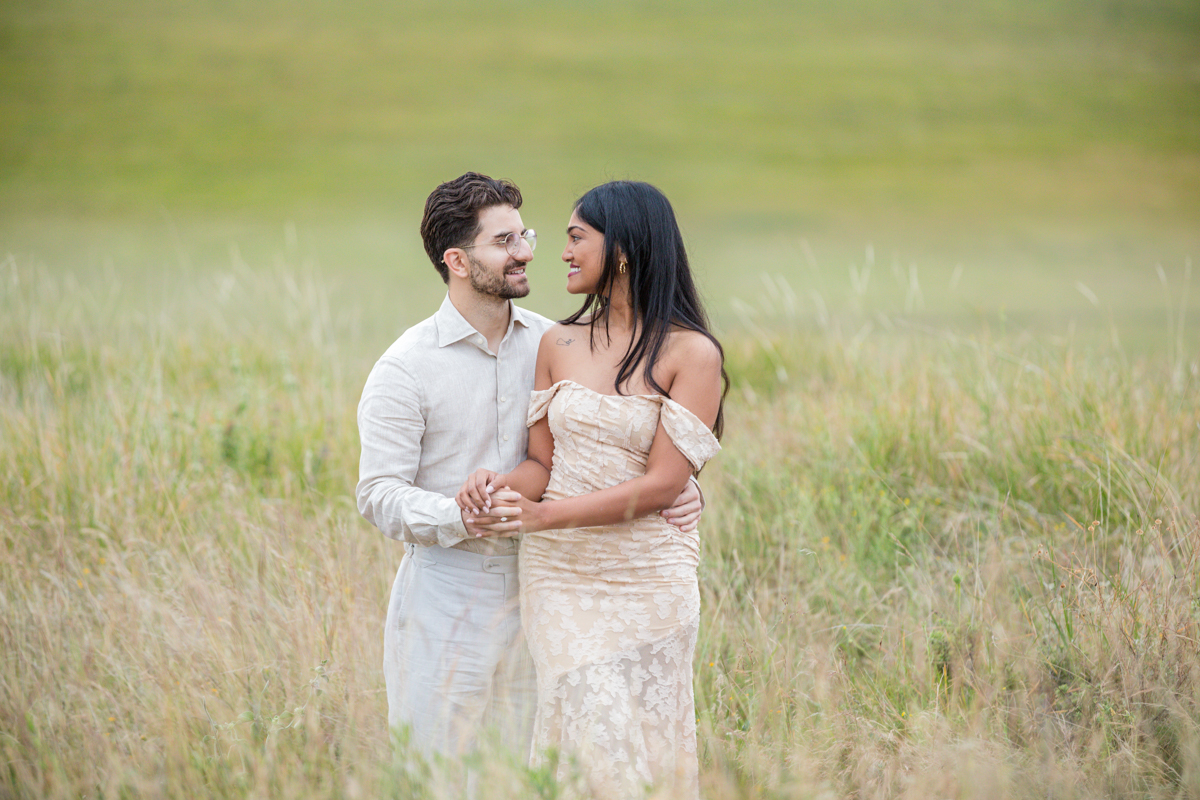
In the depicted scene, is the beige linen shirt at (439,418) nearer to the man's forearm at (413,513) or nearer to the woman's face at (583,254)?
the man's forearm at (413,513)

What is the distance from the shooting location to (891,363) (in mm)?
6148

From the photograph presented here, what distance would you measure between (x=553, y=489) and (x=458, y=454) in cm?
34

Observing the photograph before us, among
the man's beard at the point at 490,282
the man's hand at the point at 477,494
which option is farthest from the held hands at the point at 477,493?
the man's beard at the point at 490,282

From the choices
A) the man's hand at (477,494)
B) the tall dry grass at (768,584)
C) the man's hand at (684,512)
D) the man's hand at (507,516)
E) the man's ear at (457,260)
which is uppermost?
the man's ear at (457,260)

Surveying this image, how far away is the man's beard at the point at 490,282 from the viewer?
2.74 metres

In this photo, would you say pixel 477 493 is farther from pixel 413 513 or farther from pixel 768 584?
pixel 768 584

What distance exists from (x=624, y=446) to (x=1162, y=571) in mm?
2284

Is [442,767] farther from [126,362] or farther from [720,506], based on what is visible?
[126,362]

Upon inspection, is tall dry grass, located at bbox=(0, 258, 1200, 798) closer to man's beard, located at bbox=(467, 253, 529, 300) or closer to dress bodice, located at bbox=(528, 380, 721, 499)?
dress bodice, located at bbox=(528, 380, 721, 499)

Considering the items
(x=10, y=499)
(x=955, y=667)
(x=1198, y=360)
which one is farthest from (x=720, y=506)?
(x=10, y=499)

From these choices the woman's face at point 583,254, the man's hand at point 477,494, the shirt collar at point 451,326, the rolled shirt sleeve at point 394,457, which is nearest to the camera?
the man's hand at point 477,494

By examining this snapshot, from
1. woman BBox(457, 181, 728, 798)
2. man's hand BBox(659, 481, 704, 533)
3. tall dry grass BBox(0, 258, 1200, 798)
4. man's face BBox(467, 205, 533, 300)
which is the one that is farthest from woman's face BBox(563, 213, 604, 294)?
tall dry grass BBox(0, 258, 1200, 798)

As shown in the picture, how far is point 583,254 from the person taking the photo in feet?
8.71

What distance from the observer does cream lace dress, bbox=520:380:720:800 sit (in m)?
2.49
